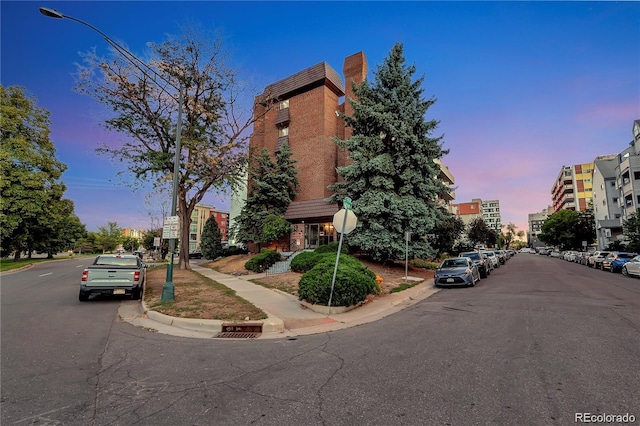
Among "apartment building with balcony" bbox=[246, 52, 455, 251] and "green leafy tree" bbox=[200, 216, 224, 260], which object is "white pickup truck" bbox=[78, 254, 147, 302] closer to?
"apartment building with balcony" bbox=[246, 52, 455, 251]

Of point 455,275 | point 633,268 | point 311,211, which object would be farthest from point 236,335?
point 633,268

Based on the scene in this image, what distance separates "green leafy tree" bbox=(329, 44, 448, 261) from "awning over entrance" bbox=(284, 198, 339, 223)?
4545 millimetres

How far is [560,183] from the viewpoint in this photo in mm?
107938

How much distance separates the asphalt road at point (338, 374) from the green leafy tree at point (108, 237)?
3709 inches

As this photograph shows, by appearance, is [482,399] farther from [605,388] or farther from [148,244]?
[148,244]

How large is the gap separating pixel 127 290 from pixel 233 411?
9529mm

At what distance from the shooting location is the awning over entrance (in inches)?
1083

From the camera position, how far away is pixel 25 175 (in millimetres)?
28203

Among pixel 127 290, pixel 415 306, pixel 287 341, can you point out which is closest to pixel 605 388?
pixel 287 341

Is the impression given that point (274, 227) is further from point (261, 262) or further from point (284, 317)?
point (284, 317)

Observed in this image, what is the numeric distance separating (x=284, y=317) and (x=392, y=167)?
14.5 metres

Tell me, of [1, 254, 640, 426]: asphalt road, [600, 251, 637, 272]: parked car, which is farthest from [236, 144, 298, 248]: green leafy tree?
[600, 251, 637, 272]: parked car

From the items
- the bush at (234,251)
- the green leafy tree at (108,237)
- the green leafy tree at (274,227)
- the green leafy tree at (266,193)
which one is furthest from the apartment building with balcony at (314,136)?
the green leafy tree at (108,237)

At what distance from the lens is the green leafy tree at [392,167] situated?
19406 millimetres
